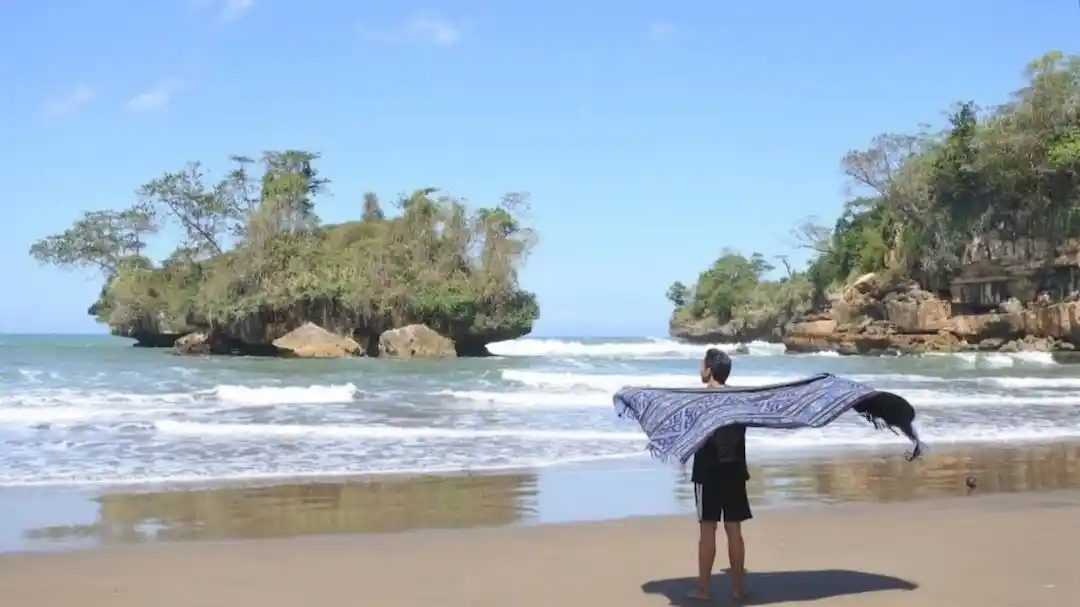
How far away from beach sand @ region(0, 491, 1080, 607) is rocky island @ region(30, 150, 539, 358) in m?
42.0

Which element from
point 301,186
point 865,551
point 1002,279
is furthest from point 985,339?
point 865,551

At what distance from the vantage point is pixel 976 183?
51781mm

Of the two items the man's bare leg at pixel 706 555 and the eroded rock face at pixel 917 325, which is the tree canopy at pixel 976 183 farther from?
the man's bare leg at pixel 706 555

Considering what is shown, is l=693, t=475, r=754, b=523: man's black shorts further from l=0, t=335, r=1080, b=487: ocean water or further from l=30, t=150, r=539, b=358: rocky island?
l=30, t=150, r=539, b=358: rocky island

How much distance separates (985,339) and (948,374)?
1902 centimetres

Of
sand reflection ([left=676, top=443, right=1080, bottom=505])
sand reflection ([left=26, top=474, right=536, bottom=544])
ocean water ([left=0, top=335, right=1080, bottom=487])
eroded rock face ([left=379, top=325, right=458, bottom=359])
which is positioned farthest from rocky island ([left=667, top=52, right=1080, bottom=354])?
sand reflection ([left=26, top=474, right=536, bottom=544])

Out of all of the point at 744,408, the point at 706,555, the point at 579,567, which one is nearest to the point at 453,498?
the point at 579,567

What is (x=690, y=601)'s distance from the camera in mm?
5906

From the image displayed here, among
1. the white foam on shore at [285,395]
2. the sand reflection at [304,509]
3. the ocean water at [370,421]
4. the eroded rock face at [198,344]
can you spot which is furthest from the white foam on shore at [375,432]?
the eroded rock face at [198,344]

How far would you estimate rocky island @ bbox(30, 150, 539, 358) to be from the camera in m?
51.4

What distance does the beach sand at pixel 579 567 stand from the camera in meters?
6.04

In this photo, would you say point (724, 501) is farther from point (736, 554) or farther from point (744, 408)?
point (744, 408)

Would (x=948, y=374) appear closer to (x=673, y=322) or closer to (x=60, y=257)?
(x=60, y=257)

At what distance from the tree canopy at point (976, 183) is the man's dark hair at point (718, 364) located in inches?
1831
